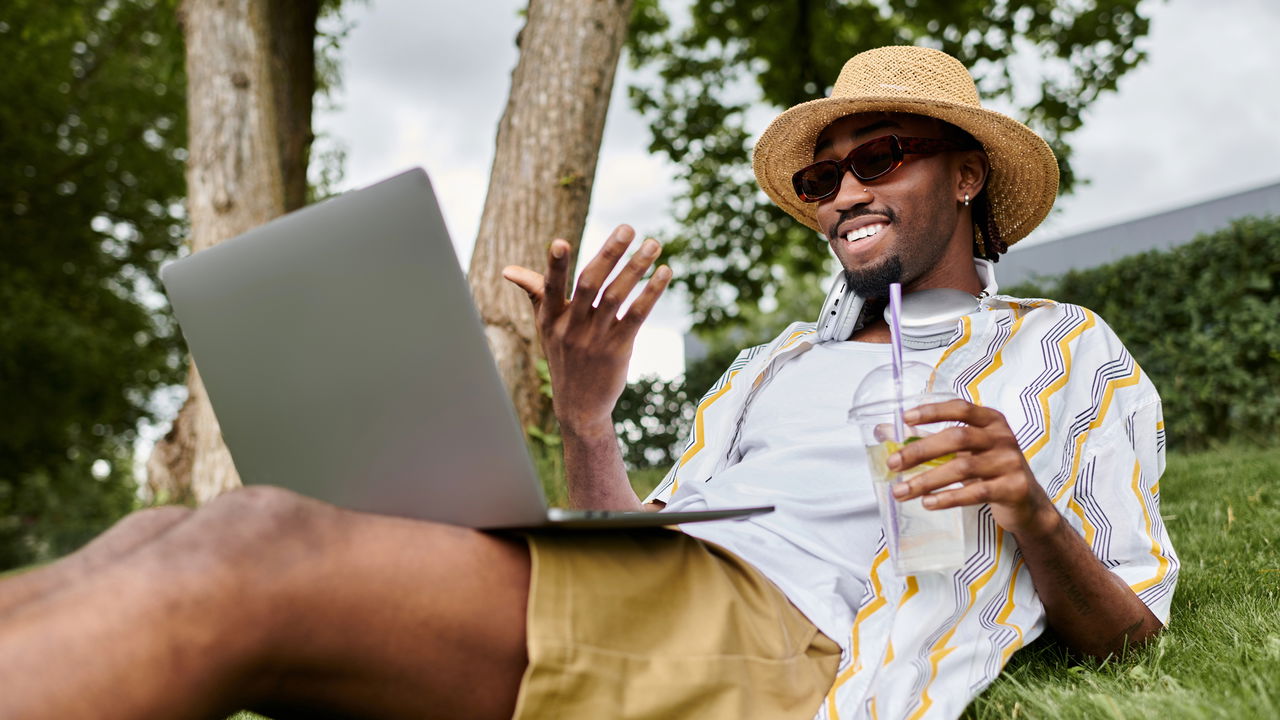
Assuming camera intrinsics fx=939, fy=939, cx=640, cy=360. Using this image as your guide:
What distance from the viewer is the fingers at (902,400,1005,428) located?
1.37 metres

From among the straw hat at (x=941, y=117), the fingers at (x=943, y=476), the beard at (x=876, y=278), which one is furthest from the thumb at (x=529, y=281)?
the straw hat at (x=941, y=117)

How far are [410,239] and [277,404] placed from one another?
405 mm

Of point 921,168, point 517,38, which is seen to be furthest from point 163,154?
point 921,168

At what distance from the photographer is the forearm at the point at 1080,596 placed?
60.9 inches

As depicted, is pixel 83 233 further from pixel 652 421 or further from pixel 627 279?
pixel 627 279

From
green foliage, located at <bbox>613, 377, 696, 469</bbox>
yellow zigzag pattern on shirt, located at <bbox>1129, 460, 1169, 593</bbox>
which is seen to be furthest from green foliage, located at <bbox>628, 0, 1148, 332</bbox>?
yellow zigzag pattern on shirt, located at <bbox>1129, 460, 1169, 593</bbox>

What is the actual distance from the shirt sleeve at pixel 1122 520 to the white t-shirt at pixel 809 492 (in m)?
0.38

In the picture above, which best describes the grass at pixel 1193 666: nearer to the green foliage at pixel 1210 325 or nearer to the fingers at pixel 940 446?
the fingers at pixel 940 446

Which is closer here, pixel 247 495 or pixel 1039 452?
pixel 247 495

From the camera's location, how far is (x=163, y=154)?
16.6m

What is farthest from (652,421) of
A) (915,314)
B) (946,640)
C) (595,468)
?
(946,640)

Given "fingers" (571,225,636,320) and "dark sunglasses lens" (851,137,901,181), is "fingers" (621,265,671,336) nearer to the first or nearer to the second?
"fingers" (571,225,636,320)

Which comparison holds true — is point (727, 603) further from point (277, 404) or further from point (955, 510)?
point (277, 404)

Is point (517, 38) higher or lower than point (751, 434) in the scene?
higher
